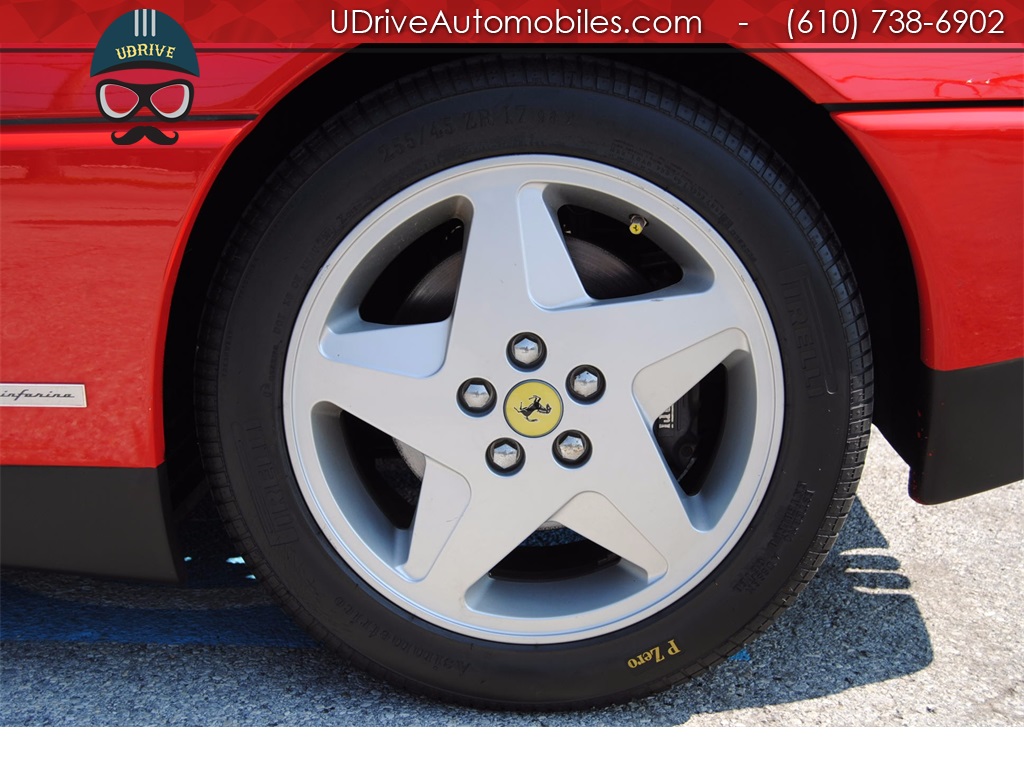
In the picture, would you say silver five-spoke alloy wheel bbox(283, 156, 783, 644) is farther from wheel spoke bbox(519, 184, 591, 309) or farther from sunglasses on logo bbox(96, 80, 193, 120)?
sunglasses on logo bbox(96, 80, 193, 120)

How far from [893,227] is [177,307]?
1.24m

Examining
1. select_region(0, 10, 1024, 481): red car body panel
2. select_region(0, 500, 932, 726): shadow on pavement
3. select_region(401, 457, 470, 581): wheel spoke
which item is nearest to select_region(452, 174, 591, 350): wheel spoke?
select_region(401, 457, 470, 581): wheel spoke

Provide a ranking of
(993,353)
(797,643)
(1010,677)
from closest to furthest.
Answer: (993,353), (1010,677), (797,643)

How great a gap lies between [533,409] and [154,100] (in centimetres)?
73

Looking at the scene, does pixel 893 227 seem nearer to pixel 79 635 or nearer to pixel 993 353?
pixel 993 353

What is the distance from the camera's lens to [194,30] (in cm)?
140

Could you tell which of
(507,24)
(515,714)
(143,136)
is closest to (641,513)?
(515,714)

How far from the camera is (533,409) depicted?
152 centimetres

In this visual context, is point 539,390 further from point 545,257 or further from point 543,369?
point 545,257

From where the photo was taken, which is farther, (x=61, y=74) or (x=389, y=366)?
(x=389, y=366)

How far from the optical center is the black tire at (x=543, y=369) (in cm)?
146

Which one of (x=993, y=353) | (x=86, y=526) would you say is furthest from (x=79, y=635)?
(x=993, y=353)

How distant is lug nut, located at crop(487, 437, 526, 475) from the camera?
1.53 meters

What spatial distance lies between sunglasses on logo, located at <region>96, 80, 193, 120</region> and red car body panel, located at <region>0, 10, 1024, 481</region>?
2 centimetres
